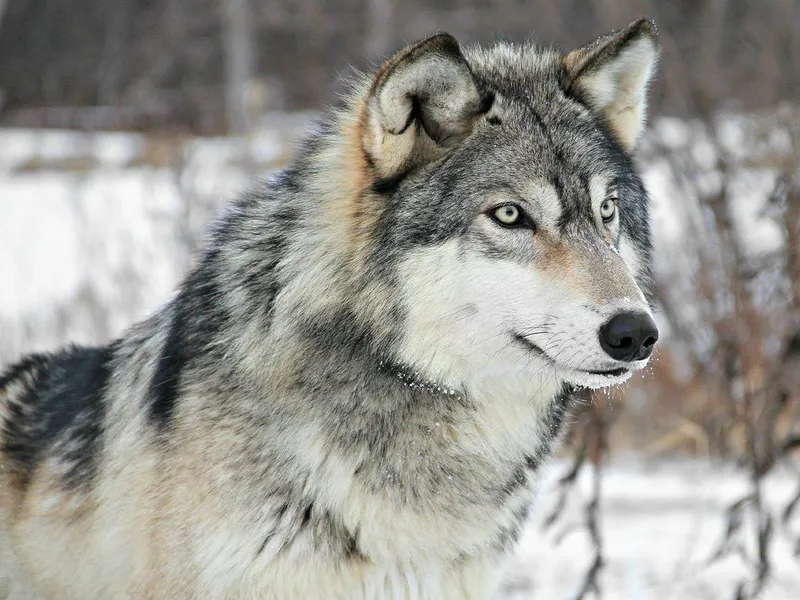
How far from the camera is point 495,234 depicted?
2521 mm

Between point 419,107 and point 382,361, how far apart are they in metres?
0.72

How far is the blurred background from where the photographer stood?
4371 mm

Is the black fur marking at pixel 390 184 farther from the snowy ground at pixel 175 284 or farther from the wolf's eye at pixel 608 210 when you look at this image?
the snowy ground at pixel 175 284

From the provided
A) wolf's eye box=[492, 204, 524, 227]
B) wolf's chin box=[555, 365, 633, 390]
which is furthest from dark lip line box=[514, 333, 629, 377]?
wolf's eye box=[492, 204, 524, 227]

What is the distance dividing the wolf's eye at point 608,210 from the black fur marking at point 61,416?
5.43 ft

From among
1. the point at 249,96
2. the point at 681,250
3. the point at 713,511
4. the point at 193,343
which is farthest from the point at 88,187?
the point at 193,343

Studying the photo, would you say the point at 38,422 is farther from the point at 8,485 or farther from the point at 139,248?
the point at 139,248

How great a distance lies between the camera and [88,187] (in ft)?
37.5

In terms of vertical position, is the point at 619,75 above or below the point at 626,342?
above

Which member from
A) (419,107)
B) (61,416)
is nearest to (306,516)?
(61,416)

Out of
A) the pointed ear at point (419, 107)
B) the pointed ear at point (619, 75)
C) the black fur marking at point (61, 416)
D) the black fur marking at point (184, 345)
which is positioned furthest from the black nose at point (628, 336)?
the black fur marking at point (61, 416)

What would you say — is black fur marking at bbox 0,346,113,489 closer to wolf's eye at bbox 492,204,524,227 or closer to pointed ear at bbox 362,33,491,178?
pointed ear at bbox 362,33,491,178

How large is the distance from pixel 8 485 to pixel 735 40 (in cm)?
808

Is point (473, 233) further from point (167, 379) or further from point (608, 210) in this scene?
point (167, 379)
